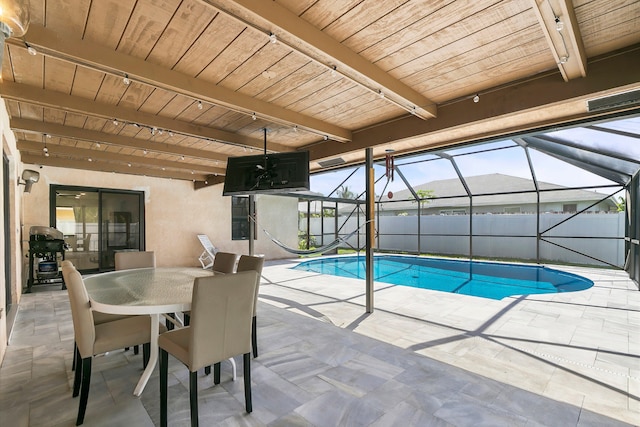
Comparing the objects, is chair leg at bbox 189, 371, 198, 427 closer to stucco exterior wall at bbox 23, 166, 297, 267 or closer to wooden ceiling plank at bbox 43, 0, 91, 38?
wooden ceiling plank at bbox 43, 0, 91, 38

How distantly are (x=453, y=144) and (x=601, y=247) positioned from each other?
7.33 m

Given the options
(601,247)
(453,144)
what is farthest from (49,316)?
(601,247)

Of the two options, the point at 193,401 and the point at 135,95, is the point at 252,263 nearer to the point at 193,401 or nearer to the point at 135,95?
the point at 193,401

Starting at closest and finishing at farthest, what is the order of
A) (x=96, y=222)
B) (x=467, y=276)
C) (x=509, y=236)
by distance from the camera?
1. (x=96, y=222)
2. (x=467, y=276)
3. (x=509, y=236)

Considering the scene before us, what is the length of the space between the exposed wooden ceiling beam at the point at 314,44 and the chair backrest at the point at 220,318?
1441 millimetres

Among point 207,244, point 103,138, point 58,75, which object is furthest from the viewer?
point 207,244

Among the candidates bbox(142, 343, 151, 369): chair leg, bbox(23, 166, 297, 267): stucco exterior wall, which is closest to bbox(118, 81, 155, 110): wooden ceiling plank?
bbox(142, 343, 151, 369): chair leg

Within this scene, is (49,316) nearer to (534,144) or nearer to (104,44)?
(104,44)

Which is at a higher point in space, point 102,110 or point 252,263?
point 102,110

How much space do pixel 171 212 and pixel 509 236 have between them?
29.3ft

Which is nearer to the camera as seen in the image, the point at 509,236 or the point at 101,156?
the point at 101,156

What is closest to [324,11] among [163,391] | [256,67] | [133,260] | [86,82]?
[256,67]

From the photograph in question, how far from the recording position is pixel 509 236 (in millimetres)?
8398

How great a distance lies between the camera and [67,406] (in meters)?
2.00
